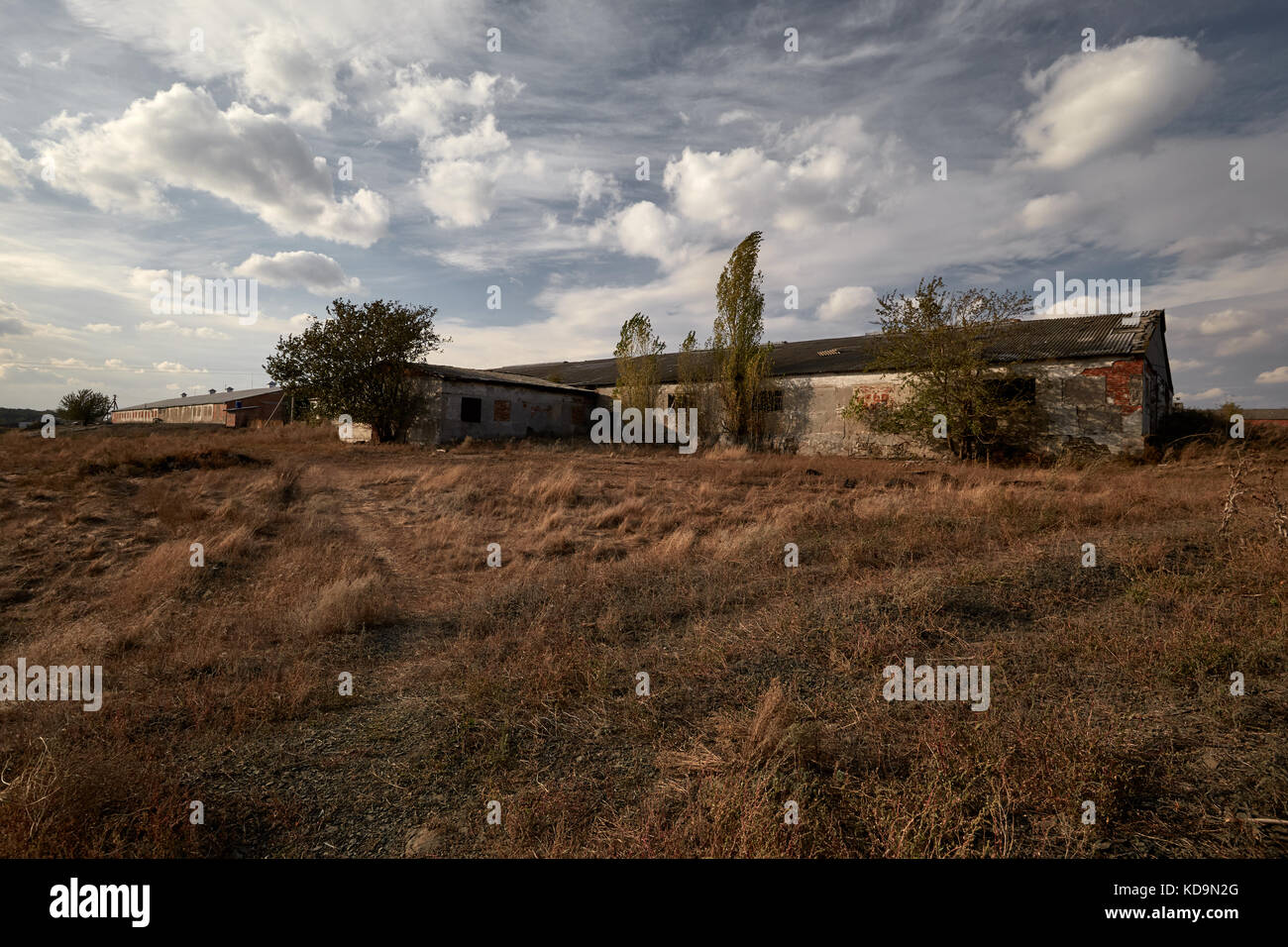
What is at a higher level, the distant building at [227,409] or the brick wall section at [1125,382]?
the distant building at [227,409]

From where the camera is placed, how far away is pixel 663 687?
13.6 ft

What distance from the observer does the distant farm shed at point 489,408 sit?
81.8ft

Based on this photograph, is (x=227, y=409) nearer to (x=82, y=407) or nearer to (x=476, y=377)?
(x=82, y=407)

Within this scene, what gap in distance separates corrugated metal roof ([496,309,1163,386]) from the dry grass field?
11.1m

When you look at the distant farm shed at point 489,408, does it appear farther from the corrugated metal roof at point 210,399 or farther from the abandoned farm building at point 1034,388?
the corrugated metal roof at point 210,399

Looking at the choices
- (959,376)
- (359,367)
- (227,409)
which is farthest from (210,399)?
(959,376)

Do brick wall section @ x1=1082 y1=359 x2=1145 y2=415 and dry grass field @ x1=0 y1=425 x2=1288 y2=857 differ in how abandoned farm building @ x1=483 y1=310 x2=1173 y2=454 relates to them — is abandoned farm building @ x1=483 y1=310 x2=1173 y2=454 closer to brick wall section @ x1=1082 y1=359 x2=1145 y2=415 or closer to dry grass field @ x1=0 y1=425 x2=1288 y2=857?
brick wall section @ x1=1082 y1=359 x2=1145 y2=415

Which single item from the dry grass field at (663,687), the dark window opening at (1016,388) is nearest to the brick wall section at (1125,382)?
the dark window opening at (1016,388)

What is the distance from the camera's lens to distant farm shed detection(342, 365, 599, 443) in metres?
24.9

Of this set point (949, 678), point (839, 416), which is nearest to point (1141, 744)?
point (949, 678)

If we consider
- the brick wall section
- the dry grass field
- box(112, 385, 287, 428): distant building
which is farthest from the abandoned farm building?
box(112, 385, 287, 428): distant building

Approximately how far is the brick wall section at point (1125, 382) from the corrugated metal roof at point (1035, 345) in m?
0.38

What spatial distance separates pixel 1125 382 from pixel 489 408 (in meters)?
23.7
